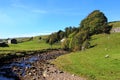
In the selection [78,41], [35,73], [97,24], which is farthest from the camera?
[97,24]

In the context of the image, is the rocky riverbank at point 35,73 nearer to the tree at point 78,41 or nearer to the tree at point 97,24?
the tree at point 78,41

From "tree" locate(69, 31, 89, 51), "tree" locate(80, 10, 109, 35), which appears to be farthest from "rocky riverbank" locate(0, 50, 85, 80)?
"tree" locate(80, 10, 109, 35)

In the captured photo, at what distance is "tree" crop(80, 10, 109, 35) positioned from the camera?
497ft

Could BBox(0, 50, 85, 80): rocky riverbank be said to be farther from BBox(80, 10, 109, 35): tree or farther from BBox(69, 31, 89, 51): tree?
BBox(80, 10, 109, 35): tree

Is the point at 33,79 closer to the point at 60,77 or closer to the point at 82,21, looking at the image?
the point at 60,77

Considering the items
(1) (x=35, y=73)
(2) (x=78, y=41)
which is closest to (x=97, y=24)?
(2) (x=78, y=41)

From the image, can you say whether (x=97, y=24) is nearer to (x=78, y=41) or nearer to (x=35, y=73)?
(x=78, y=41)

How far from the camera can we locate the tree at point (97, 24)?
152m

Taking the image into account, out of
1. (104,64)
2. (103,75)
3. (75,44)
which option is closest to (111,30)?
(75,44)

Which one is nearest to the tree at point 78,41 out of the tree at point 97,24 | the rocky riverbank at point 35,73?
the tree at point 97,24

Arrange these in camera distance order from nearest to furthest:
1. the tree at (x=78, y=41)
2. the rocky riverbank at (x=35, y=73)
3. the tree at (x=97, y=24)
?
the rocky riverbank at (x=35, y=73) → the tree at (x=78, y=41) → the tree at (x=97, y=24)

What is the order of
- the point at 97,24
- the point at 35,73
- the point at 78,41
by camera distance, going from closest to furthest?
the point at 35,73
the point at 78,41
the point at 97,24

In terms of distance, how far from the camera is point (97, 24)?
5974 inches

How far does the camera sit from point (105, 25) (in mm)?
151500
